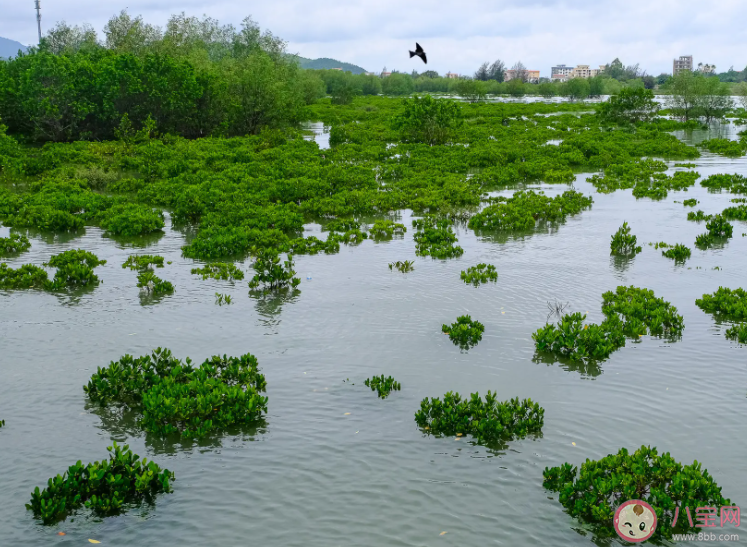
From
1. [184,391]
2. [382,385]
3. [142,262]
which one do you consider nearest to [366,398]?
[382,385]

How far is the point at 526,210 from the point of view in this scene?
2222 cm

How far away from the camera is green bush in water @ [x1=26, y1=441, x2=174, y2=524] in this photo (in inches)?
275

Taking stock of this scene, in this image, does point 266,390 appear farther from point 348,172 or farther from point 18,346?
point 348,172

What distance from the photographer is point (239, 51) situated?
84125 millimetres

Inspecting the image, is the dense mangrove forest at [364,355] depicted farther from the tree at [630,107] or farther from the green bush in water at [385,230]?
the tree at [630,107]

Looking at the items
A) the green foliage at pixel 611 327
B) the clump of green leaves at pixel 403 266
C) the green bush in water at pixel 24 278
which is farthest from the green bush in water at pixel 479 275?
the green bush in water at pixel 24 278

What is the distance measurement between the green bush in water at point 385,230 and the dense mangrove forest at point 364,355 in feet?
0.33

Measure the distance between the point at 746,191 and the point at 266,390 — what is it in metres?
23.9

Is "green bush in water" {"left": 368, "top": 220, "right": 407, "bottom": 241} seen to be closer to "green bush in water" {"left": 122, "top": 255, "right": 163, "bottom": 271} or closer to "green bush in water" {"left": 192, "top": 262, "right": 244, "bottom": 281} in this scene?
"green bush in water" {"left": 192, "top": 262, "right": 244, "bottom": 281}

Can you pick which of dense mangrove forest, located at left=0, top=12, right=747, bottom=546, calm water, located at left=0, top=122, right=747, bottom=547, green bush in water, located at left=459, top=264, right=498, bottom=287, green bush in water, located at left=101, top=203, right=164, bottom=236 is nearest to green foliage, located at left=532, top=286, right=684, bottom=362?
dense mangrove forest, located at left=0, top=12, right=747, bottom=546

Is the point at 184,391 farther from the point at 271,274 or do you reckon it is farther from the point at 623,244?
the point at 623,244

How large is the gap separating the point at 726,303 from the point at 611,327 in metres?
2.97

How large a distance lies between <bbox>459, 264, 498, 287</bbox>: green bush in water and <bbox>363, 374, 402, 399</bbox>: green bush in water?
5.65 meters
